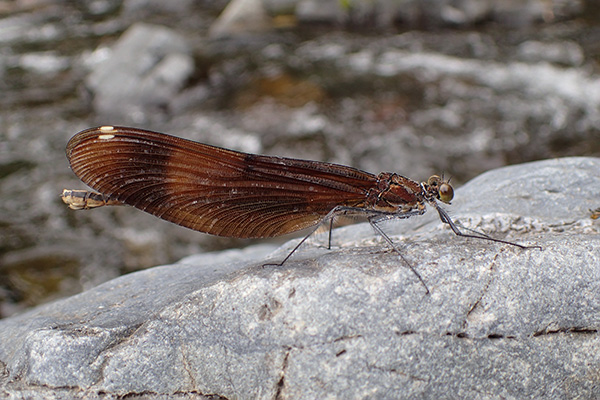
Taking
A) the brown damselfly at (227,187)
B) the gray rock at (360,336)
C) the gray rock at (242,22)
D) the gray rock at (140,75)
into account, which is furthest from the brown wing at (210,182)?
the gray rock at (242,22)

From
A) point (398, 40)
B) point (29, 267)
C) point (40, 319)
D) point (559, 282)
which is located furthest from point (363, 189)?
point (398, 40)

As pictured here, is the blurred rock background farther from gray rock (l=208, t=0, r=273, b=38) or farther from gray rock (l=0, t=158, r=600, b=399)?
gray rock (l=0, t=158, r=600, b=399)

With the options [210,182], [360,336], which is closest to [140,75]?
[210,182]

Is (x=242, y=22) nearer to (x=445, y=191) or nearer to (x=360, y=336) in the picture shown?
(x=445, y=191)

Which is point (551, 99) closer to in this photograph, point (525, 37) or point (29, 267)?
point (525, 37)

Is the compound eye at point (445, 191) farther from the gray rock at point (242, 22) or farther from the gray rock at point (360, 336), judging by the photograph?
the gray rock at point (242, 22)

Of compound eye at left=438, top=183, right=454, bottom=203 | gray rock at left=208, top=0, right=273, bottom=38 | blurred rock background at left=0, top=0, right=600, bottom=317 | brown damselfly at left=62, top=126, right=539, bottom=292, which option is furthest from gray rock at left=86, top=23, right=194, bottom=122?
compound eye at left=438, top=183, right=454, bottom=203
